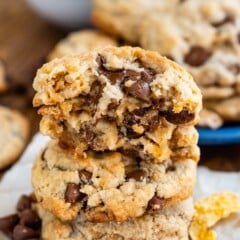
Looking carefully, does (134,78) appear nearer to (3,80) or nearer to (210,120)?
(210,120)

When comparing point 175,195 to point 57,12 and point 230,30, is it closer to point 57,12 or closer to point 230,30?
point 230,30

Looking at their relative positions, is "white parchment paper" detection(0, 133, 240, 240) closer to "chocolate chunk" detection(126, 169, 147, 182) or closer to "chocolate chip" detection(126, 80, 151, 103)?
"chocolate chunk" detection(126, 169, 147, 182)

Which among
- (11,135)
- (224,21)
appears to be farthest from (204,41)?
(11,135)

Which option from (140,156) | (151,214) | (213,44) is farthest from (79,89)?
(213,44)

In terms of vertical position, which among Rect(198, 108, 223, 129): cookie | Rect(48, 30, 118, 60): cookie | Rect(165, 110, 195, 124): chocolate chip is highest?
Rect(165, 110, 195, 124): chocolate chip

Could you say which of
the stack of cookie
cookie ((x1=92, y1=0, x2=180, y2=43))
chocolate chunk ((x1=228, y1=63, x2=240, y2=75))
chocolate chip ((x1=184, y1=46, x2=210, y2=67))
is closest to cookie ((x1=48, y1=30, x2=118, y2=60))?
cookie ((x1=92, y1=0, x2=180, y2=43))

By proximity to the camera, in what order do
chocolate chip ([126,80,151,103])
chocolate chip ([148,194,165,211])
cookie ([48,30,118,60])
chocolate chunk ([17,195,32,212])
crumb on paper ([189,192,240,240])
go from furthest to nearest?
cookie ([48,30,118,60])
chocolate chunk ([17,195,32,212])
crumb on paper ([189,192,240,240])
chocolate chip ([148,194,165,211])
chocolate chip ([126,80,151,103])

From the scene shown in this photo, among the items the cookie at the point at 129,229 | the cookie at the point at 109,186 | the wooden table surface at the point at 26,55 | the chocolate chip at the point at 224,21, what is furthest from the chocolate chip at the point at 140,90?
the chocolate chip at the point at 224,21
